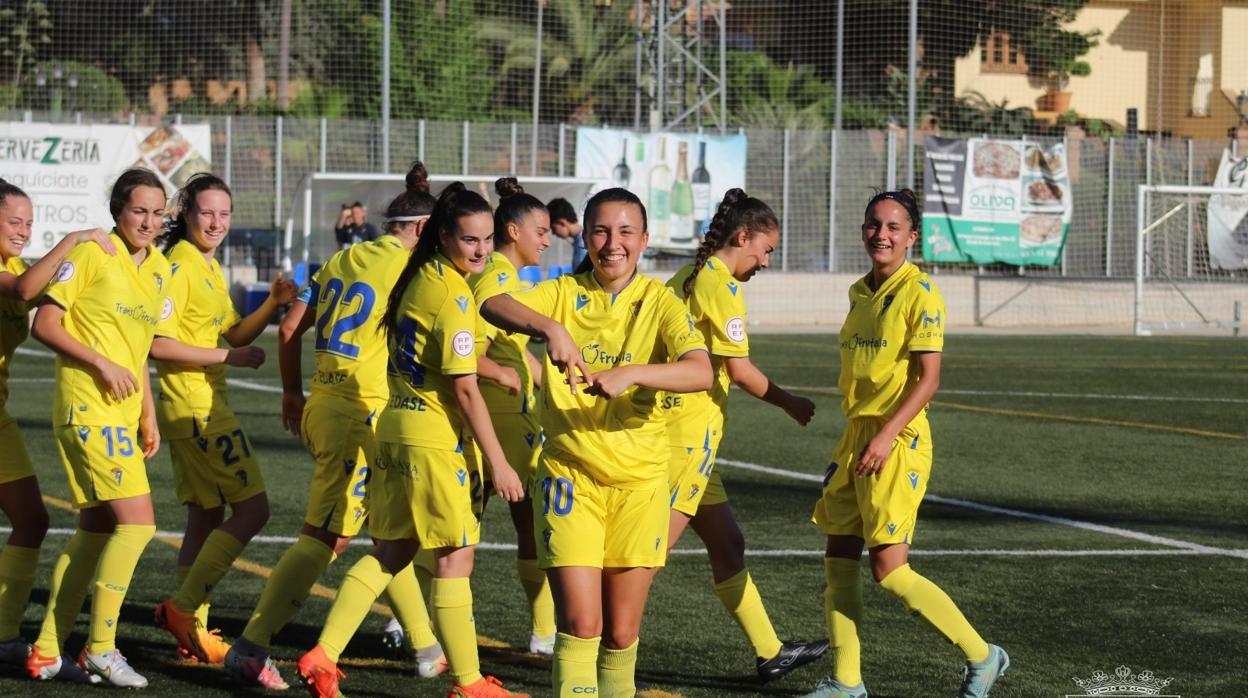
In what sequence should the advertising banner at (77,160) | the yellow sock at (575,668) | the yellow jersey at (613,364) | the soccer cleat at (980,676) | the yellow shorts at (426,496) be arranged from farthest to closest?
the advertising banner at (77,160) → the soccer cleat at (980,676) → the yellow shorts at (426,496) → the yellow jersey at (613,364) → the yellow sock at (575,668)

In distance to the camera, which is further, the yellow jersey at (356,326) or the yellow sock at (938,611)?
the yellow jersey at (356,326)

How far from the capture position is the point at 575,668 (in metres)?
4.80

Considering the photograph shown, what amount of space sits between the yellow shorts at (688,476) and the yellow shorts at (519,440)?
0.68m

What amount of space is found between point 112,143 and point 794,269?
12.6m

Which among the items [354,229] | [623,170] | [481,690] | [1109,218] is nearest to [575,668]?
[481,690]

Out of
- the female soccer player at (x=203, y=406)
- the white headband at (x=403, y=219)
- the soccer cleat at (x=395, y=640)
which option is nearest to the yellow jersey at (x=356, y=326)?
the white headband at (x=403, y=219)

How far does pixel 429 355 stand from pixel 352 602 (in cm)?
95

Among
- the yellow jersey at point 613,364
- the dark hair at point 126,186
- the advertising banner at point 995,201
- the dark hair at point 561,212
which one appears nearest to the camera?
the yellow jersey at point 613,364

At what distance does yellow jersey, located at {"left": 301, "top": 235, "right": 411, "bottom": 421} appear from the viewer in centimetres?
620

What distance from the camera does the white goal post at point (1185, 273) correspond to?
31312 millimetres

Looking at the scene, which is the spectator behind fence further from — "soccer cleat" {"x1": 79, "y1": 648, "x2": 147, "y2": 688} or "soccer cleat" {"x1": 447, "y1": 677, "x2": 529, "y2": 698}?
"soccer cleat" {"x1": 447, "y1": 677, "x2": 529, "y2": 698}

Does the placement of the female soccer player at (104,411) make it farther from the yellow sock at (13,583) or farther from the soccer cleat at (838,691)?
the soccer cleat at (838,691)

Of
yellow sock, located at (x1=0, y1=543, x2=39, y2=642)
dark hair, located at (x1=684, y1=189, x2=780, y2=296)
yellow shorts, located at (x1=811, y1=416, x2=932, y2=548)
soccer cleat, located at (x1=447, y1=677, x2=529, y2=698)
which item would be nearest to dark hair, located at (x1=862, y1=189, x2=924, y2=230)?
dark hair, located at (x1=684, y1=189, x2=780, y2=296)

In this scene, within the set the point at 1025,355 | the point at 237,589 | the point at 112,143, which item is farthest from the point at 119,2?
the point at 237,589
